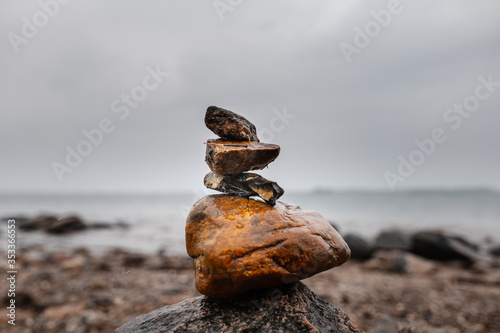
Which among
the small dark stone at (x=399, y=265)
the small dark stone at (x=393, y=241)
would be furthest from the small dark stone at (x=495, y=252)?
the small dark stone at (x=399, y=265)

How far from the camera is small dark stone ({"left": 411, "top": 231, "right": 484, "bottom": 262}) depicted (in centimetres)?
1206

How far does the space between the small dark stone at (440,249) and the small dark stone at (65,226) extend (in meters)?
21.7

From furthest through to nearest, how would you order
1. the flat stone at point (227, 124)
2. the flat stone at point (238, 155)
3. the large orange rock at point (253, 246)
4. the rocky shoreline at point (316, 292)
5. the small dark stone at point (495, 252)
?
the small dark stone at point (495, 252) → the rocky shoreline at point (316, 292) → the flat stone at point (227, 124) → the flat stone at point (238, 155) → the large orange rock at point (253, 246)

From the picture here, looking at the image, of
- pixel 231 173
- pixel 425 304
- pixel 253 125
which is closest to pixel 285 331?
pixel 231 173

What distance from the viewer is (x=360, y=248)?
42.5 feet

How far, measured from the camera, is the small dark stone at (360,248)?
42.4ft

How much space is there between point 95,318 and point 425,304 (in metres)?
7.27

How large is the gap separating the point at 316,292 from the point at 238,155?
666 centimetres

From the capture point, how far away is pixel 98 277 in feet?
29.3

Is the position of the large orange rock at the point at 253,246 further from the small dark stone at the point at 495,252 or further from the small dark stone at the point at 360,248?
the small dark stone at the point at 495,252

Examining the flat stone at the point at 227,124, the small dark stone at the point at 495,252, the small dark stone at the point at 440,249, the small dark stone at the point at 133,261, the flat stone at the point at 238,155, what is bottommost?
the small dark stone at the point at 495,252

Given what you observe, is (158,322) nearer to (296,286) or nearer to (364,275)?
(296,286)

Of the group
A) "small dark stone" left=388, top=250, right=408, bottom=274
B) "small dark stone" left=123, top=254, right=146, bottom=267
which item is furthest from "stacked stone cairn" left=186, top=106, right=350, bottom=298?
"small dark stone" left=123, top=254, right=146, bottom=267

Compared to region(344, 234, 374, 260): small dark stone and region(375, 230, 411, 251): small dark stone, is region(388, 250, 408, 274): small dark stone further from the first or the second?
region(375, 230, 411, 251): small dark stone
